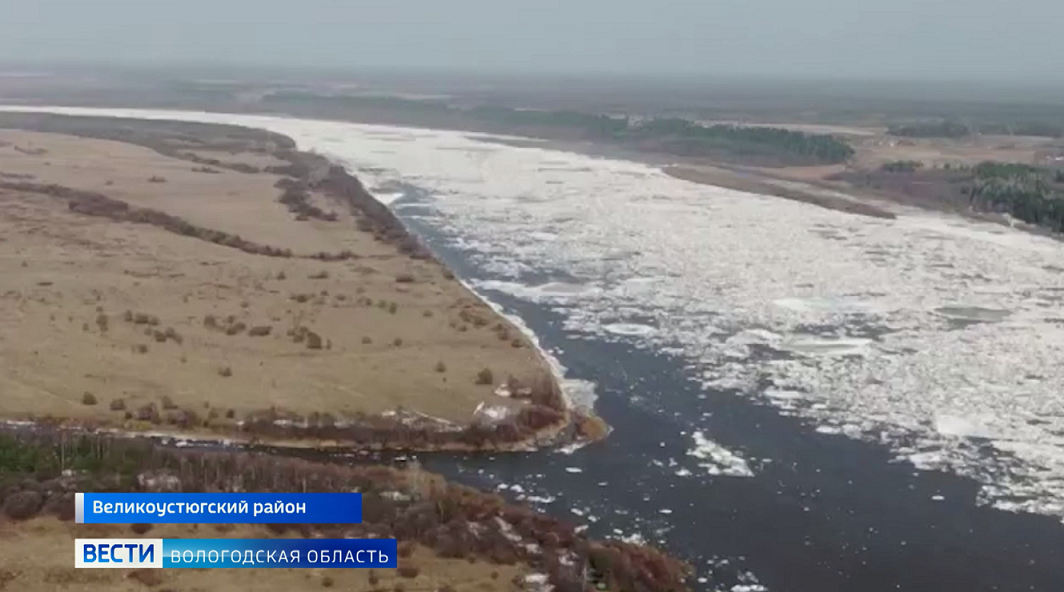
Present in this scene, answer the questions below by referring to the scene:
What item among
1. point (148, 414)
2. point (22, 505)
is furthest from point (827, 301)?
point (22, 505)

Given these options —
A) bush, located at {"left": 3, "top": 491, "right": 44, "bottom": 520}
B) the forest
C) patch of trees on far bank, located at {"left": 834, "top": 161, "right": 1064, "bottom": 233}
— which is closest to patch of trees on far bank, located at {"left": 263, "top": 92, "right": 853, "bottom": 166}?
patch of trees on far bank, located at {"left": 834, "top": 161, "right": 1064, "bottom": 233}

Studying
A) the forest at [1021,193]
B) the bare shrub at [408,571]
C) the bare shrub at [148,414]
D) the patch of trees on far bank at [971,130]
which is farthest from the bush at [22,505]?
the patch of trees on far bank at [971,130]

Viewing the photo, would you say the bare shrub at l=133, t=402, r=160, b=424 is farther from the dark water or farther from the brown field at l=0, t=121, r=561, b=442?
the dark water

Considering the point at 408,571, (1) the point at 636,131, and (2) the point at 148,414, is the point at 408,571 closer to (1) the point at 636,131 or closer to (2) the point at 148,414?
(2) the point at 148,414

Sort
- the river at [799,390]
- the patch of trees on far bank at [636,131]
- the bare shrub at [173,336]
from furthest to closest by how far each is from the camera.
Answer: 1. the patch of trees on far bank at [636,131]
2. the bare shrub at [173,336]
3. the river at [799,390]

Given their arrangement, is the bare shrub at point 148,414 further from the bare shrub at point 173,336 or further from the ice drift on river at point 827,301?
the ice drift on river at point 827,301

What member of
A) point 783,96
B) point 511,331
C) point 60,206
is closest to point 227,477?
point 511,331
